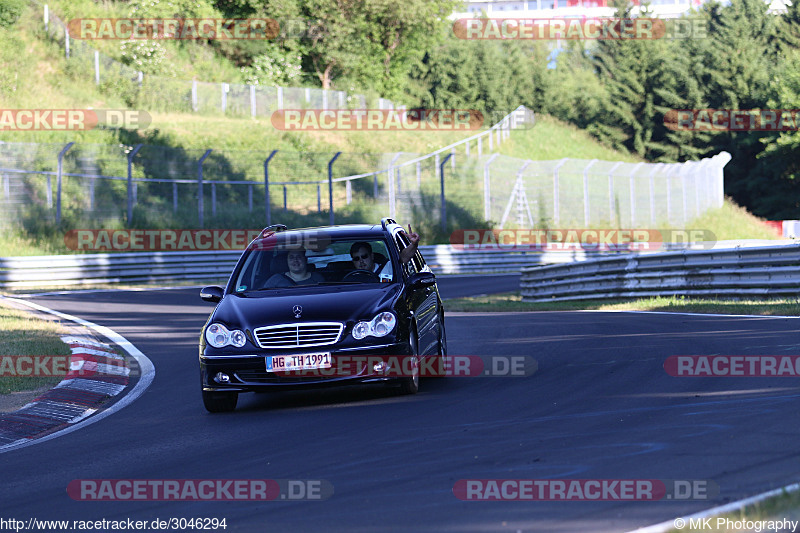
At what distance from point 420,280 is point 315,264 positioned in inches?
39.3

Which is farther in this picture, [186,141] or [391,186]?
[186,141]

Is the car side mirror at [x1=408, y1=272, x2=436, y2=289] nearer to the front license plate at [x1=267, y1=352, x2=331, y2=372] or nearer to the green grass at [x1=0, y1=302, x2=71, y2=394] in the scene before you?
the front license plate at [x1=267, y1=352, x2=331, y2=372]

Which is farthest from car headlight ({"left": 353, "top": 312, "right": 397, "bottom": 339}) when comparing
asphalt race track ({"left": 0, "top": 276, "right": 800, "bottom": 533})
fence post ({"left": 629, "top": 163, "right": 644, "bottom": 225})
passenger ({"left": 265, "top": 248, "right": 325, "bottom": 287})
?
fence post ({"left": 629, "top": 163, "right": 644, "bottom": 225})

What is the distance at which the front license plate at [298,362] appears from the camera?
907 cm

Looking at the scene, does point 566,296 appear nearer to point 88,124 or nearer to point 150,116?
point 88,124

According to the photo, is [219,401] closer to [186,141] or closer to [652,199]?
[652,199]

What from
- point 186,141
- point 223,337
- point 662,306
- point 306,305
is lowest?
point 662,306

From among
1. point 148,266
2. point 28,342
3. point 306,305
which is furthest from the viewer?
point 148,266

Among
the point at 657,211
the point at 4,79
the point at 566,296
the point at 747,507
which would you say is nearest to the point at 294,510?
the point at 747,507

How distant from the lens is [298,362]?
29.8ft

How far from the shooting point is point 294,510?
5562 millimetres

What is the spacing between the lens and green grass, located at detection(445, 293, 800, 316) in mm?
16062

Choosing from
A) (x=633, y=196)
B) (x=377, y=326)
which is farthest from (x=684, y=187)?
(x=377, y=326)

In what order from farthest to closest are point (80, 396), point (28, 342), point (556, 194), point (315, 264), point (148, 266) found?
1. point (556, 194)
2. point (148, 266)
3. point (28, 342)
4. point (80, 396)
5. point (315, 264)
